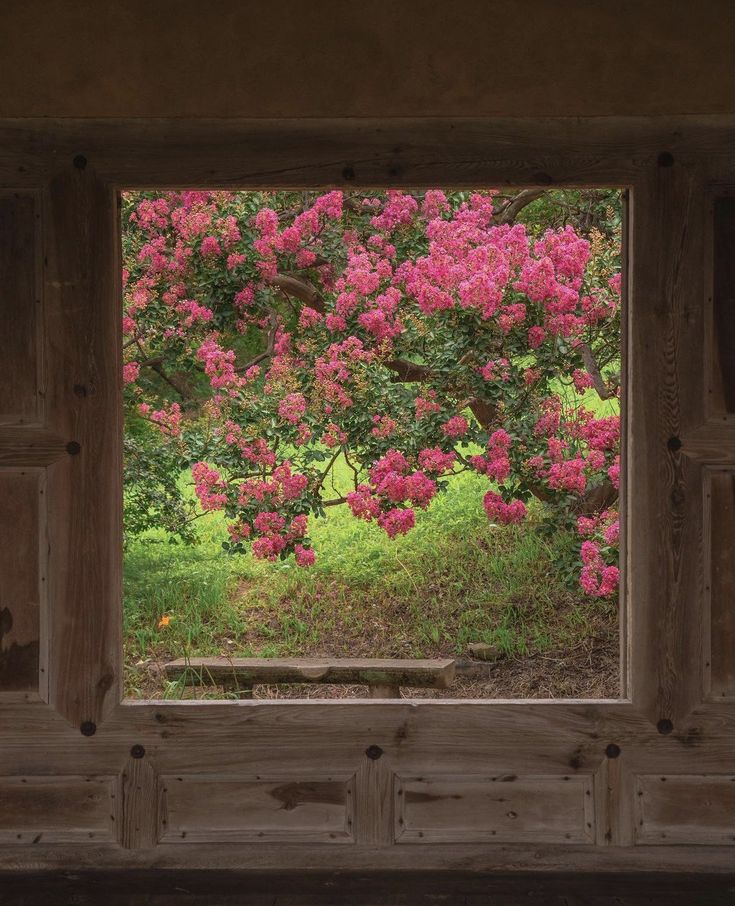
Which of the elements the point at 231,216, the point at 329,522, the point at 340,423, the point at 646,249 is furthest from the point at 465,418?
the point at 329,522

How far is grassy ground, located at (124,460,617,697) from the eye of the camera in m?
5.95

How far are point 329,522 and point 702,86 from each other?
5.03 meters

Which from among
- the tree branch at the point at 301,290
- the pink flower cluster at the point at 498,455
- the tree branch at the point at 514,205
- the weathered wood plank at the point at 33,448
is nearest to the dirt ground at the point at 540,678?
the pink flower cluster at the point at 498,455

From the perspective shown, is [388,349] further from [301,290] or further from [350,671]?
[350,671]

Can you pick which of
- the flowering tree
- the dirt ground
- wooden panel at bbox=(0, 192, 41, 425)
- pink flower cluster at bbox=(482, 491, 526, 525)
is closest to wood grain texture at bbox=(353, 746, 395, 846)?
wooden panel at bbox=(0, 192, 41, 425)

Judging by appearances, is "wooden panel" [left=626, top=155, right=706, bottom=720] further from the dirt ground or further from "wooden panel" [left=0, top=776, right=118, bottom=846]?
the dirt ground

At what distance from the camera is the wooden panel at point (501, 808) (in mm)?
2801

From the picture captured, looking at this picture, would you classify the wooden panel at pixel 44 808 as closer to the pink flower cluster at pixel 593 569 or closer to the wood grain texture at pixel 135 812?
the wood grain texture at pixel 135 812

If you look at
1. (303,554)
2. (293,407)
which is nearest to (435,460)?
(293,407)

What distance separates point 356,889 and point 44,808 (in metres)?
0.88

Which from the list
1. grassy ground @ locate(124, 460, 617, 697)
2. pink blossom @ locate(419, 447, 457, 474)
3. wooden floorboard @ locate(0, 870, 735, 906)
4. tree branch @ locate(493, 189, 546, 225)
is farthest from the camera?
grassy ground @ locate(124, 460, 617, 697)

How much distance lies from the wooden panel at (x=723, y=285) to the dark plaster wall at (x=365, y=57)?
0.98 feet

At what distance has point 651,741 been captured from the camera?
2795 mm

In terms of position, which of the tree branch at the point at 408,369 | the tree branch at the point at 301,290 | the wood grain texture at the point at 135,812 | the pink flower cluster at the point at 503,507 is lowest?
the wood grain texture at the point at 135,812
